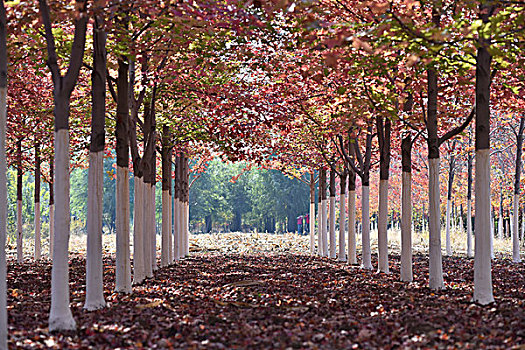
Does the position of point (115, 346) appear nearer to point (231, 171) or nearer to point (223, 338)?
point (223, 338)

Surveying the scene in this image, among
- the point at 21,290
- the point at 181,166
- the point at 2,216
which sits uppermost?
the point at 181,166

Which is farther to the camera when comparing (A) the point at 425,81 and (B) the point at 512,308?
(A) the point at 425,81

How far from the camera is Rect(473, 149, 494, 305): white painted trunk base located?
816 cm

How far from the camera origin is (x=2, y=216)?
243 inches

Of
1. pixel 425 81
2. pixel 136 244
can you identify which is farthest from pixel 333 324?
pixel 425 81

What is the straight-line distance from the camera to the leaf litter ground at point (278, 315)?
607 cm

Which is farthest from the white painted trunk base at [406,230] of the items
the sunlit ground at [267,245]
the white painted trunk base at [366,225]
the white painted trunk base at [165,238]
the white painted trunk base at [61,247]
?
the sunlit ground at [267,245]

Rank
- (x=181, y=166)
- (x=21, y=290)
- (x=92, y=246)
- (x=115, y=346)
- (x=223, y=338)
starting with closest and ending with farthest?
(x=115, y=346)
(x=223, y=338)
(x=92, y=246)
(x=21, y=290)
(x=181, y=166)

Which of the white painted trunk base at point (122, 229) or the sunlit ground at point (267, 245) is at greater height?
the white painted trunk base at point (122, 229)

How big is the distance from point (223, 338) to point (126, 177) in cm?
408

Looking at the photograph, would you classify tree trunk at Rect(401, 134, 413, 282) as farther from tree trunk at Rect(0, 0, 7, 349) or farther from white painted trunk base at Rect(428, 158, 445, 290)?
tree trunk at Rect(0, 0, 7, 349)

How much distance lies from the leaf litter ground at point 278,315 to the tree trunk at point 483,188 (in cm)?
34

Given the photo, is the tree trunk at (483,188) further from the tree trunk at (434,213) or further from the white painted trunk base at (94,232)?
the white painted trunk base at (94,232)

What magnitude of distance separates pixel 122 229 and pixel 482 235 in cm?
567
